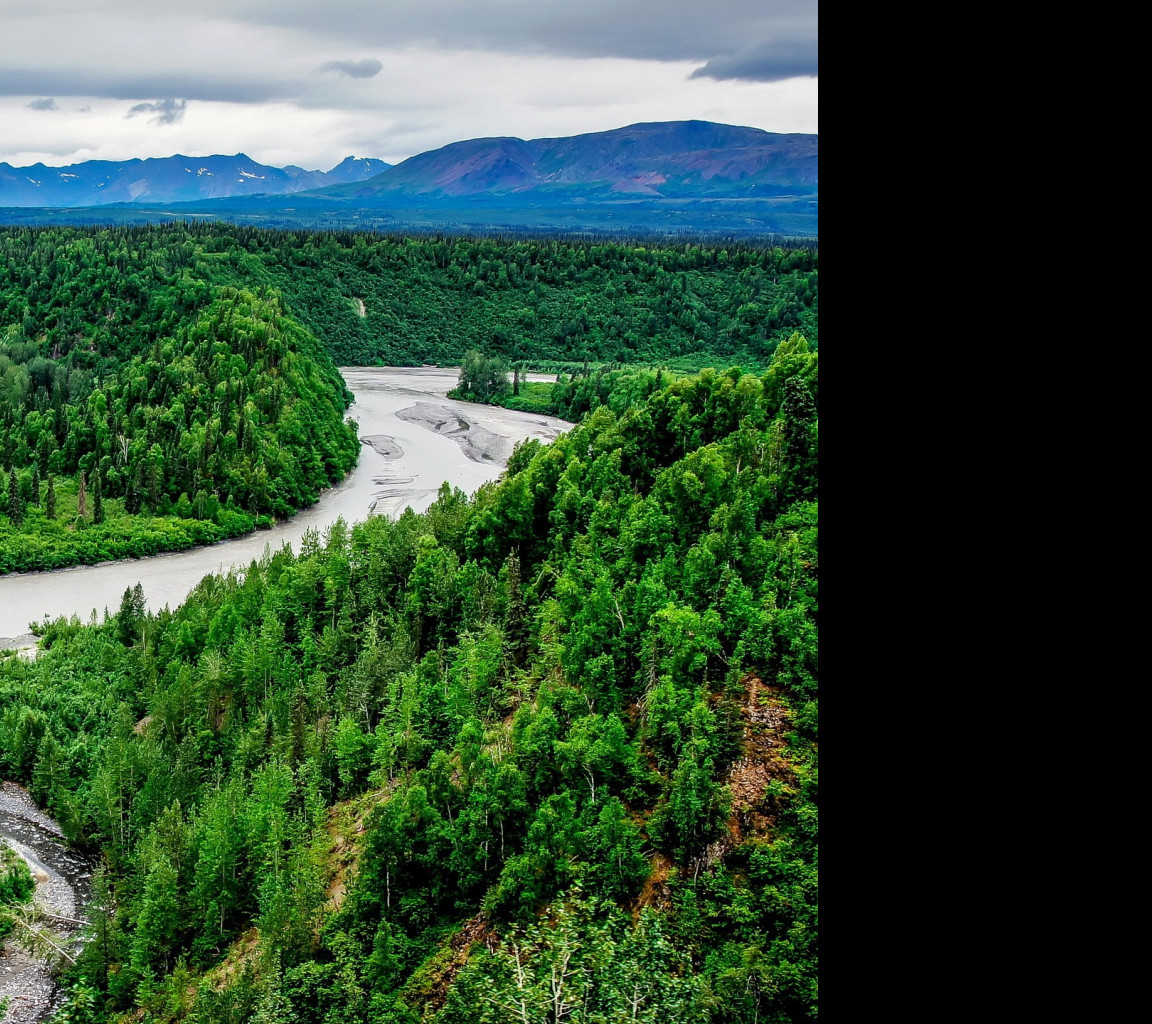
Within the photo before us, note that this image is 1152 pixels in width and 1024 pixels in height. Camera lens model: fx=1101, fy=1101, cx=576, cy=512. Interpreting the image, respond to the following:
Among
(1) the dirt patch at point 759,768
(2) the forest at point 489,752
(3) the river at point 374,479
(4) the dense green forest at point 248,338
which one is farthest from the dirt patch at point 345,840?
(4) the dense green forest at point 248,338

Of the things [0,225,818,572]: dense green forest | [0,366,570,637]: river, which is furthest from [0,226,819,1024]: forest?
[0,225,818,572]: dense green forest

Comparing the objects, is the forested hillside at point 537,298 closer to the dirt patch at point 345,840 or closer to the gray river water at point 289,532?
the gray river water at point 289,532

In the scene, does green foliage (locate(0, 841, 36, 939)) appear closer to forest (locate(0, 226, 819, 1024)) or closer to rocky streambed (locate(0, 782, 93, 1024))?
forest (locate(0, 226, 819, 1024))
